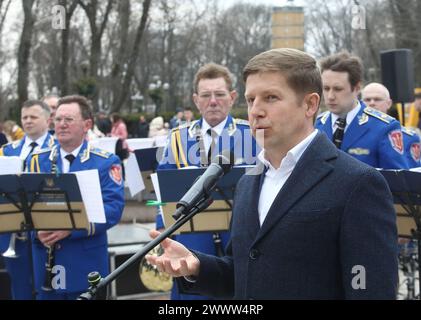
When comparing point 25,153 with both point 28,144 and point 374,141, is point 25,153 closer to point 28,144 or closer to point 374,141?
point 28,144

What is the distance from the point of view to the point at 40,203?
4.93m

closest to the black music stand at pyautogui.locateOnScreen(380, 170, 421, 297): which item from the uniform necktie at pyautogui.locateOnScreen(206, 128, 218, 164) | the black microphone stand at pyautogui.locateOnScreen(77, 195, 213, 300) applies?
the uniform necktie at pyautogui.locateOnScreen(206, 128, 218, 164)

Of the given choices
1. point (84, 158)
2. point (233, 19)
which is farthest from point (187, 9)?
point (84, 158)

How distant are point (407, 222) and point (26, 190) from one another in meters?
2.84

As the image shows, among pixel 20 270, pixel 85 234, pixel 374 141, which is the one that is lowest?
pixel 20 270

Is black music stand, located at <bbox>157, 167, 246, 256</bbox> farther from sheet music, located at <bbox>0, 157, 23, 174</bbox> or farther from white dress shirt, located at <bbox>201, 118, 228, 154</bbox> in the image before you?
sheet music, located at <bbox>0, 157, 23, 174</bbox>

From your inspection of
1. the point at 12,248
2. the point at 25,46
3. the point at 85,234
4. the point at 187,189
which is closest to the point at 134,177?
the point at 12,248

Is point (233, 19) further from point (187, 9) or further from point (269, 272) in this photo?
point (269, 272)

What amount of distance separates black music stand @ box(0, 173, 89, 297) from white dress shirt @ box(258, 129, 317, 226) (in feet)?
7.98

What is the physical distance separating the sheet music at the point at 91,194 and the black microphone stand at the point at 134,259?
2.60m

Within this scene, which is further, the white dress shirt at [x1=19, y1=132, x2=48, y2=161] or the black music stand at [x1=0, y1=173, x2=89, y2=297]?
the white dress shirt at [x1=19, y1=132, x2=48, y2=161]

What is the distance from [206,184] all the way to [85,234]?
3120 millimetres

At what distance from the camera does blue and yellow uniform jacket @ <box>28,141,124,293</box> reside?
5.16 meters

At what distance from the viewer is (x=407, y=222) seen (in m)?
4.88
